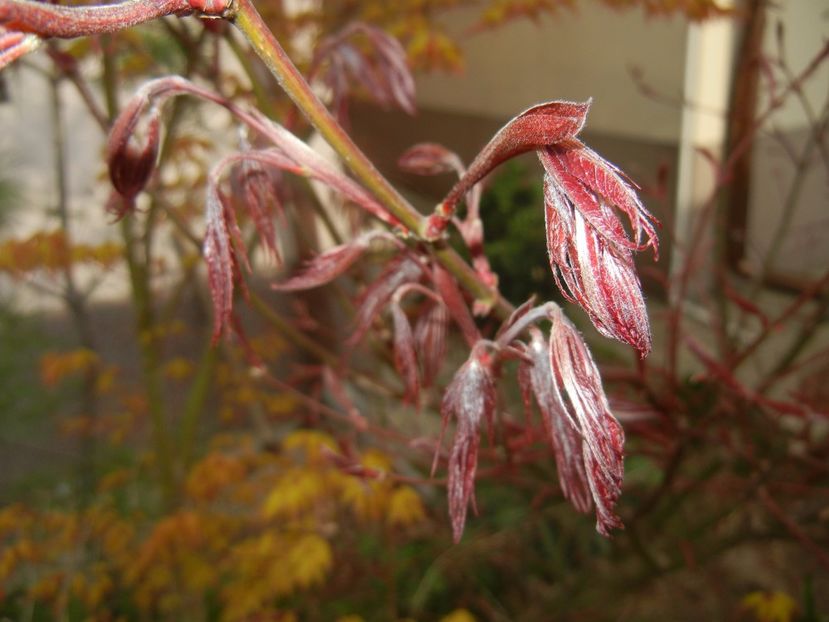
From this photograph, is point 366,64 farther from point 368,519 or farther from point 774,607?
point 368,519

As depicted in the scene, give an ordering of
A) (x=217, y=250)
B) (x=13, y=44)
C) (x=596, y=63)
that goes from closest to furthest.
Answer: (x=13, y=44) < (x=217, y=250) < (x=596, y=63)

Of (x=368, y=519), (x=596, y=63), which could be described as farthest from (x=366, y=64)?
(x=596, y=63)

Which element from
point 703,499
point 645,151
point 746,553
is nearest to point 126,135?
point 703,499

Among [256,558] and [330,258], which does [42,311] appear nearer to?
[256,558]

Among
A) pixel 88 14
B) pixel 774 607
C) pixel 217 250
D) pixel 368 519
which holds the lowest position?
pixel 368 519

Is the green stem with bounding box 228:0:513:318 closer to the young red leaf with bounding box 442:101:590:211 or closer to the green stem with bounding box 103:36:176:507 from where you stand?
the young red leaf with bounding box 442:101:590:211

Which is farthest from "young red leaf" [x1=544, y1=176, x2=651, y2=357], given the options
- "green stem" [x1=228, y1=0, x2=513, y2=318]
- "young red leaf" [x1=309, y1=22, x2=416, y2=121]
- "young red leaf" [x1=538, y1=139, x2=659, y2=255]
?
"young red leaf" [x1=309, y1=22, x2=416, y2=121]
